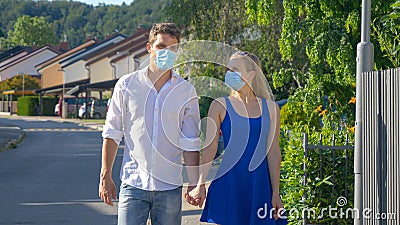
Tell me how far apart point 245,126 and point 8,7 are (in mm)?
186253

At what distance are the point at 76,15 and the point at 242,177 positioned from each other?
184691mm

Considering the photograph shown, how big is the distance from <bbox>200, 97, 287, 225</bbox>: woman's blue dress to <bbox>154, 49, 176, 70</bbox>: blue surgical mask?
1.57ft

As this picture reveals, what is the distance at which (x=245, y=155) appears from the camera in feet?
16.3

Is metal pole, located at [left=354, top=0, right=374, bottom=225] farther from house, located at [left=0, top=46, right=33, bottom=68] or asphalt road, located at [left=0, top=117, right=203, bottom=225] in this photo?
house, located at [left=0, top=46, right=33, bottom=68]

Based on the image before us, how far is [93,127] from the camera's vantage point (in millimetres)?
45156

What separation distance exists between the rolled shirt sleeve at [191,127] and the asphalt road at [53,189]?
493 centimetres

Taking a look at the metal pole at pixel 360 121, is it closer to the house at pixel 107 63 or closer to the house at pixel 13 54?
the house at pixel 107 63

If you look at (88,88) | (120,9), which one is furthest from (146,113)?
(120,9)

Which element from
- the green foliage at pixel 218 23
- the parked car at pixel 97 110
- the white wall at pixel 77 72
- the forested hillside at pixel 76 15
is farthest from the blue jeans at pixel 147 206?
the forested hillside at pixel 76 15

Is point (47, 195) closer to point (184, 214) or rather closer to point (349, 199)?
point (184, 214)

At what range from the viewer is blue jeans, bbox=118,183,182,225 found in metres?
4.80

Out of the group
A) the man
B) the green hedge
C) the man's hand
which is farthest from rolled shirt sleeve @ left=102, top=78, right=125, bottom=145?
the green hedge

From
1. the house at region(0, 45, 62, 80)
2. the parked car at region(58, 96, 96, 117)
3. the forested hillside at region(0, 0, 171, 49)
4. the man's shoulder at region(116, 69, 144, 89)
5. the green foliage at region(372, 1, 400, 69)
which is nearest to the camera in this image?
the man's shoulder at region(116, 69, 144, 89)

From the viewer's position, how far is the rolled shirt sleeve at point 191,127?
4.83 metres
